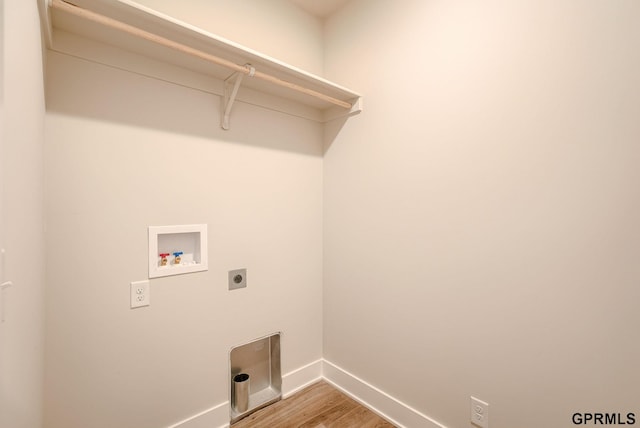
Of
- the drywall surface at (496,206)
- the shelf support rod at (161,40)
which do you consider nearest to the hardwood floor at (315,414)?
the drywall surface at (496,206)

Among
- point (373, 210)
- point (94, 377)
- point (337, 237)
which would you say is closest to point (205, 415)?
point (94, 377)

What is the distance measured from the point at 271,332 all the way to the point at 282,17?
212cm

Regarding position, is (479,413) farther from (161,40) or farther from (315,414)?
(161,40)

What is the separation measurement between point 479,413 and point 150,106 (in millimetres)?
2223

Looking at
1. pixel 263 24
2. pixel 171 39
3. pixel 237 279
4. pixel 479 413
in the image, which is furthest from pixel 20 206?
pixel 479 413

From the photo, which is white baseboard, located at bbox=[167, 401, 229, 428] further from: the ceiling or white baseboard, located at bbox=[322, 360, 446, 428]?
the ceiling

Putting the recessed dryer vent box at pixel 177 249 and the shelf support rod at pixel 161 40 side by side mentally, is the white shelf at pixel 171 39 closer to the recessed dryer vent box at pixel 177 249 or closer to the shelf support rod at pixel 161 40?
the shelf support rod at pixel 161 40

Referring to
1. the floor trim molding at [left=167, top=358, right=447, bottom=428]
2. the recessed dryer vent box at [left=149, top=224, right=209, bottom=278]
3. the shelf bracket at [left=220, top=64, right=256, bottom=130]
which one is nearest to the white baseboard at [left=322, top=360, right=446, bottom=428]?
the floor trim molding at [left=167, top=358, right=447, bottom=428]

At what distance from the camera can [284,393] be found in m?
1.95

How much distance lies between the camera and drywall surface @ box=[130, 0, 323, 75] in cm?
154

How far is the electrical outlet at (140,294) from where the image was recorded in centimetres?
140

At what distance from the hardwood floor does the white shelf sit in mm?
2034

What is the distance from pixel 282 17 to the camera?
192 cm

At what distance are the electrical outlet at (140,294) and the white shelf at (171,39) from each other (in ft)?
3.61
